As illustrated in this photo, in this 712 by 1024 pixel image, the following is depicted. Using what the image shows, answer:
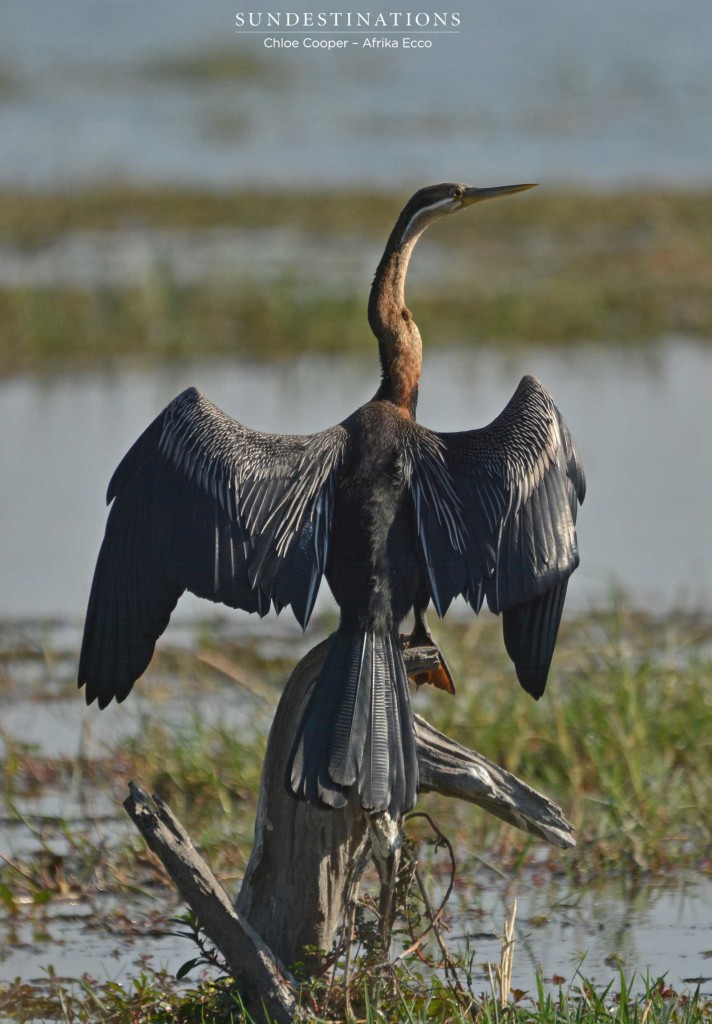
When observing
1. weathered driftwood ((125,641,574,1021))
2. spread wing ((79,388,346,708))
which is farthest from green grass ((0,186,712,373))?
weathered driftwood ((125,641,574,1021))

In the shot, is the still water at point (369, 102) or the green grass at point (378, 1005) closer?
the green grass at point (378, 1005)

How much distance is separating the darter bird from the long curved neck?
20mm

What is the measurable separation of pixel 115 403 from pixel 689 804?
6.73 metres

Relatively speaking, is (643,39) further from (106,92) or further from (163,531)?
(163,531)

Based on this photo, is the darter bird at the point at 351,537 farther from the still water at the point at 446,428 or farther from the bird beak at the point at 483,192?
the still water at the point at 446,428

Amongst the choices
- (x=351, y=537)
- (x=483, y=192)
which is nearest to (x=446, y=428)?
(x=483, y=192)

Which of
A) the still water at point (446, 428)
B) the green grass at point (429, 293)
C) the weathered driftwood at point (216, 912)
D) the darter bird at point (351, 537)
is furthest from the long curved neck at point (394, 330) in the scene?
the green grass at point (429, 293)

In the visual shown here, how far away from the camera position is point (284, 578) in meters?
3.83

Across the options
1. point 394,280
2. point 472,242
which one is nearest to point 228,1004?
point 394,280

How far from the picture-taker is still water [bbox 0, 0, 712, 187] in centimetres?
2033

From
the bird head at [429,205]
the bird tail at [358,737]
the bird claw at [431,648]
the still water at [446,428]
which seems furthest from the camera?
the still water at [446,428]

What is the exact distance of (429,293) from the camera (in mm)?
13664

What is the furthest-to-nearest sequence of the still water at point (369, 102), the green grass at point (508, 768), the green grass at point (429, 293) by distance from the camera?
the still water at point (369, 102), the green grass at point (429, 293), the green grass at point (508, 768)

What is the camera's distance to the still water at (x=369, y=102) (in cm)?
2033
